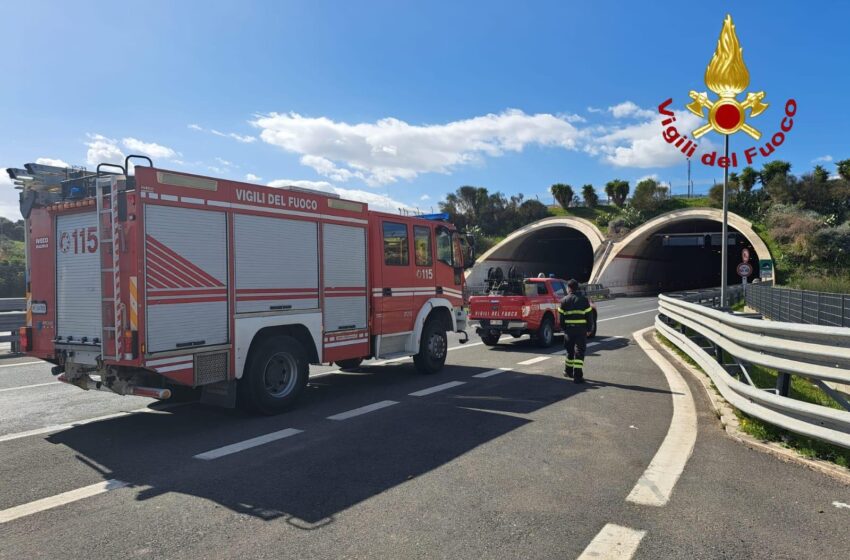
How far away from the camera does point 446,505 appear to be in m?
4.29

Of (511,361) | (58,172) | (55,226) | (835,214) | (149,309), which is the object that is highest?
(835,214)

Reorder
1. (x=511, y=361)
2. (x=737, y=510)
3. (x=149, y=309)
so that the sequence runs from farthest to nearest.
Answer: (x=511, y=361)
(x=149, y=309)
(x=737, y=510)

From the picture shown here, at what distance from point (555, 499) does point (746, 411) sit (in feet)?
10.0

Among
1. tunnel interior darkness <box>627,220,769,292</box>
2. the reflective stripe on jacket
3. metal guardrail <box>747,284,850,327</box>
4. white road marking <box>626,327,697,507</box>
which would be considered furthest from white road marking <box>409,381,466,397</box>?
tunnel interior darkness <box>627,220,769,292</box>

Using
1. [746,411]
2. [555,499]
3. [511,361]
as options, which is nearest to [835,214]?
[511,361]

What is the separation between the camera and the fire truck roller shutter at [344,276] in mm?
8359

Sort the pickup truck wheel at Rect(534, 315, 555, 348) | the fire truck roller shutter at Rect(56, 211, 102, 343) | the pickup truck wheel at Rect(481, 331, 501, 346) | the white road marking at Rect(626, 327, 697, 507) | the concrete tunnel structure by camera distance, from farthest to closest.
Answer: the concrete tunnel structure < the pickup truck wheel at Rect(481, 331, 501, 346) < the pickup truck wheel at Rect(534, 315, 555, 348) < the fire truck roller shutter at Rect(56, 211, 102, 343) < the white road marking at Rect(626, 327, 697, 507)

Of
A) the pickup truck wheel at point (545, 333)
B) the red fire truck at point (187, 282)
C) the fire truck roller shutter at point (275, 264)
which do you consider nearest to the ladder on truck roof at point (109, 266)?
the red fire truck at point (187, 282)

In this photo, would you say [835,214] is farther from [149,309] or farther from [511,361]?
[149,309]

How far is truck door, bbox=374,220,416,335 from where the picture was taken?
9.46 meters

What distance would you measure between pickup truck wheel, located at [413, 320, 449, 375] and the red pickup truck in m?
3.70

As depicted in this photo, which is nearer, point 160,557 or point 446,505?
point 160,557

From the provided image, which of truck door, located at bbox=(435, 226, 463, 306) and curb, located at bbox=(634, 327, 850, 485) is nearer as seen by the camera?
curb, located at bbox=(634, 327, 850, 485)

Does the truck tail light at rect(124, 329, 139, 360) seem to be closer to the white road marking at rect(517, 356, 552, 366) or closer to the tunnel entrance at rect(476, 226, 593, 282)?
the white road marking at rect(517, 356, 552, 366)
